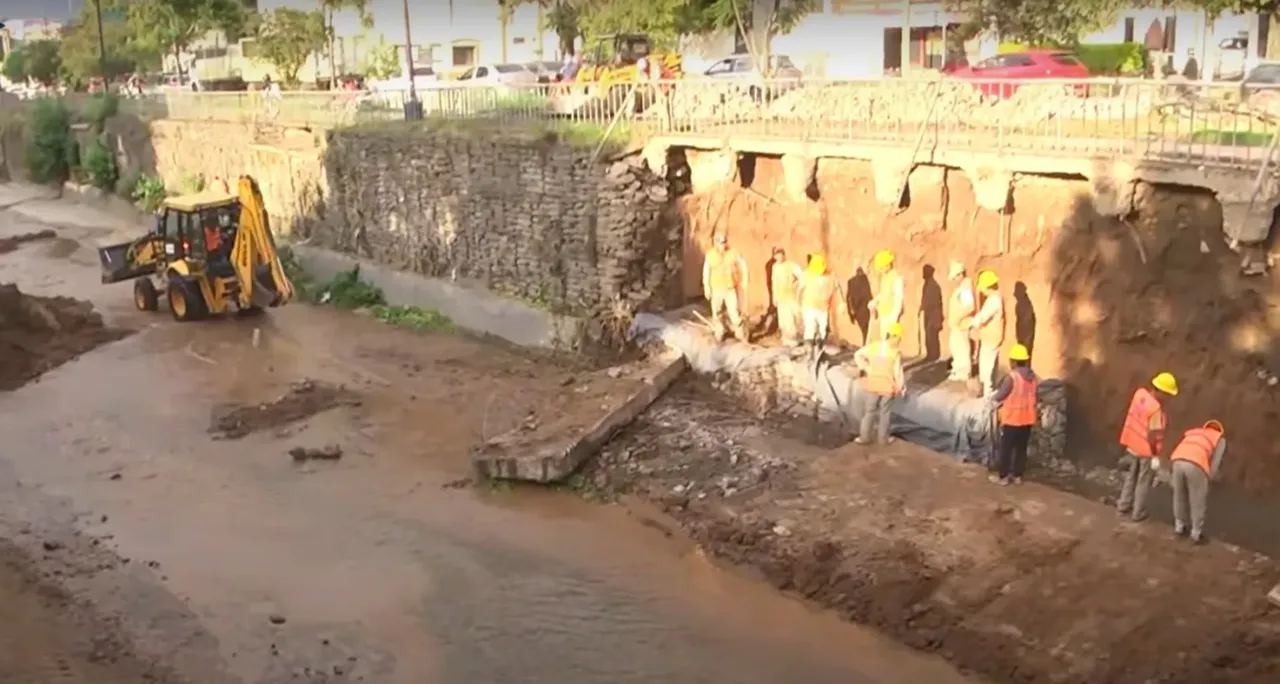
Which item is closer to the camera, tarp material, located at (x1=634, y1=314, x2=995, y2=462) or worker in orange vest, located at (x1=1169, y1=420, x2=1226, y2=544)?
worker in orange vest, located at (x1=1169, y1=420, x2=1226, y2=544)

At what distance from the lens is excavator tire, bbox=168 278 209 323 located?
71.4 feet

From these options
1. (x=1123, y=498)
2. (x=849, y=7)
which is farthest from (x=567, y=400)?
(x=849, y=7)

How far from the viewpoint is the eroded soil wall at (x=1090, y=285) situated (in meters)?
11.8

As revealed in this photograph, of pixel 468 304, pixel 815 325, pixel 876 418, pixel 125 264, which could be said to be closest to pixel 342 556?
pixel 876 418

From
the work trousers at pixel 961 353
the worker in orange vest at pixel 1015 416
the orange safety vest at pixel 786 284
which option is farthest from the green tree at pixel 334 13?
the worker in orange vest at pixel 1015 416

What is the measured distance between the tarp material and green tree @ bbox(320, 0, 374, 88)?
2819cm

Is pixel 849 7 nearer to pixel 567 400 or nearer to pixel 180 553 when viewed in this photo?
pixel 567 400

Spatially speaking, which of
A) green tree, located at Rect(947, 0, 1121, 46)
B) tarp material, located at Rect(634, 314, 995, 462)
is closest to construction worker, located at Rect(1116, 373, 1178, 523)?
tarp material, located at Rect(634, 314, 995, 462)

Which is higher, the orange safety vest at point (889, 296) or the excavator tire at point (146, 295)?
the orange safety vest at point (889, 296)

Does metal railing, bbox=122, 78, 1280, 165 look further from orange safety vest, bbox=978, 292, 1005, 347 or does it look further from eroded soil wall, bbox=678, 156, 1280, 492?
orange safety vest, bbox=978, 292, 1005, 347

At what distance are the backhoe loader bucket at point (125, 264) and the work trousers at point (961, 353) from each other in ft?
50.7

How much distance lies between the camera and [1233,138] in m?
11.8

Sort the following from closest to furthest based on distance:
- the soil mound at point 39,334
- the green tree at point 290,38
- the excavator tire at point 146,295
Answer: the soil mound at point 39,334 → the excavator tire at point 146,295 → the green tree at point 290,38

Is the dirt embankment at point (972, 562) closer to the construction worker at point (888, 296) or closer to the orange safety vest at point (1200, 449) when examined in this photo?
the orange safety vest at point (1200, 449)
